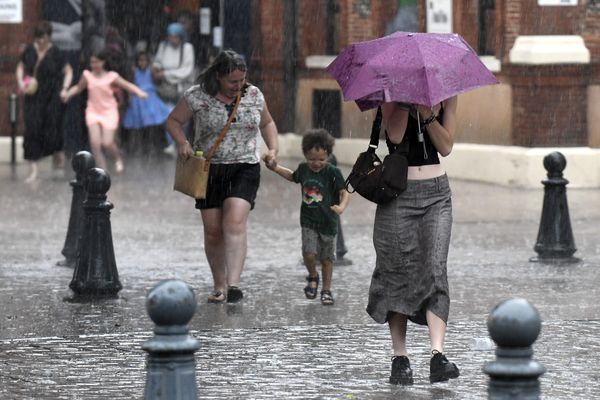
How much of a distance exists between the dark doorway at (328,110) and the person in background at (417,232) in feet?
52.6

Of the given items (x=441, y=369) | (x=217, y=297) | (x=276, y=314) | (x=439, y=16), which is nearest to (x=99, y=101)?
(x=439, y=16)

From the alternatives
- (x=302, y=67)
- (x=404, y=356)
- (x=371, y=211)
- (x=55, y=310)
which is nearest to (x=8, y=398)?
(x=404, y=356)

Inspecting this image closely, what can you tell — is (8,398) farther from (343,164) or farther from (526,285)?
(343,164)

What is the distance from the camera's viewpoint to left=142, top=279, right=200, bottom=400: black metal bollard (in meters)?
5.39

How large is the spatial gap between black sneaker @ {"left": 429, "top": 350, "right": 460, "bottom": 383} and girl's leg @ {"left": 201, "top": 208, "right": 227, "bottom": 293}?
3246mm

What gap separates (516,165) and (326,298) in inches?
367

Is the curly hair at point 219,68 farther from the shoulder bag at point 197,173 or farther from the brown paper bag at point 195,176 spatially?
the brown paper bag at point 195,176

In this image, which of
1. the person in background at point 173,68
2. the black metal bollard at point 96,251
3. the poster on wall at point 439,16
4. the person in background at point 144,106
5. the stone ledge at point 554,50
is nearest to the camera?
the black metal bollard at point 96,251

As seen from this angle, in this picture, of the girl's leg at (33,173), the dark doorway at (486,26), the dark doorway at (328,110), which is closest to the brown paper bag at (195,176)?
the girl's leg at (33,173)

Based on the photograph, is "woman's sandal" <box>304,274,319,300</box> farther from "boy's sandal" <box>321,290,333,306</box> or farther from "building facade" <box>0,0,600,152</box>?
"building facade" <box>0,0,600,152</box>

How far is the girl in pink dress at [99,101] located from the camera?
67.6ft

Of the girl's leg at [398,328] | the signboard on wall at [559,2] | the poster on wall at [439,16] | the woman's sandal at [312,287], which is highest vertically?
the signboard on wall at [559,2]

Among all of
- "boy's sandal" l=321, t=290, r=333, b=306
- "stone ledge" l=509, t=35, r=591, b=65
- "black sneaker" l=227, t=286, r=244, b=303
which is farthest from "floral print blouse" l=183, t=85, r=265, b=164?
"stone ledge" l=509, t=35, r=591, b=65

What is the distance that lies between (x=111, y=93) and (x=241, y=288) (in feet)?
30.4
